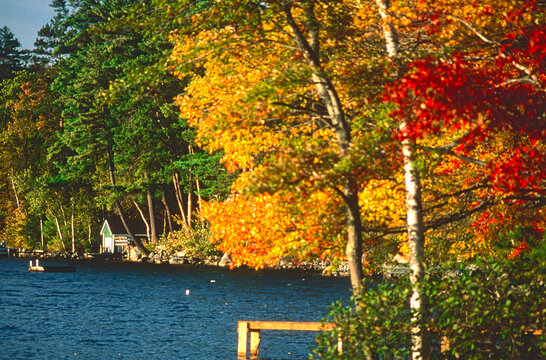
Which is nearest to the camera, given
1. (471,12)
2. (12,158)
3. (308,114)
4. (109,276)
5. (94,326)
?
(471,12)

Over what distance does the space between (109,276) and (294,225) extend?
48553 millimetres

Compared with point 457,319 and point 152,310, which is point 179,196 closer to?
point 152,310

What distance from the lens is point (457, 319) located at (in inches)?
417

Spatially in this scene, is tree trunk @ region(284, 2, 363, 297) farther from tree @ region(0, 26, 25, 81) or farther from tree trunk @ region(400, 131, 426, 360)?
tree @ region(0, 26, 25, 81)

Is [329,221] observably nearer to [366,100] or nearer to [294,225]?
[294,225]

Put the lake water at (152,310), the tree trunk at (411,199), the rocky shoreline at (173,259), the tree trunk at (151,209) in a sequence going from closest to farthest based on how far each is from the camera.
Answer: the tree trunk at (411,199) < the lake water at (152,310) < the rocky shoreline at (173,259) < the tree trunk at (151,209)

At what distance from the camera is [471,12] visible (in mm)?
12383

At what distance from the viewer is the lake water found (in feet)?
84.9

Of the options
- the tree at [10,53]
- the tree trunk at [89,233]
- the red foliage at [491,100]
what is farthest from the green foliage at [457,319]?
the tree at [10,53]

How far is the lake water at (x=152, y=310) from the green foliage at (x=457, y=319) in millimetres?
12452

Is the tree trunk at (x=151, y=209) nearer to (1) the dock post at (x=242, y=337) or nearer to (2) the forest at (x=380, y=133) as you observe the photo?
(1) the dock post at (x=242, y=337)

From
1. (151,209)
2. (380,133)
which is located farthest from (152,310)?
(151,209)

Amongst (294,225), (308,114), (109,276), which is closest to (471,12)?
(308,114)

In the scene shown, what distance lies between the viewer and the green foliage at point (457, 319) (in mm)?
10492
